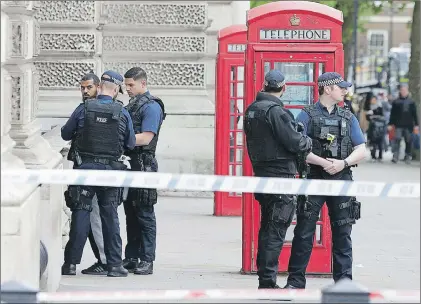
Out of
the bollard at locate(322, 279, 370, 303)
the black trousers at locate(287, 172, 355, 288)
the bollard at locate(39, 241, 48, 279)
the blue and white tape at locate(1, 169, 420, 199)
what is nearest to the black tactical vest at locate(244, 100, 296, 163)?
the black trousers at locate(287, 172, 355, 288)

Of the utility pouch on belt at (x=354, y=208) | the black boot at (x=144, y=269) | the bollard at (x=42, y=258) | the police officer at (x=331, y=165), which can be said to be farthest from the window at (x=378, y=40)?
the bollard at (x=42, y=258)

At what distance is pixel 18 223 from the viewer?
7188mm

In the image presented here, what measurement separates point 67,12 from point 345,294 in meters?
12.4

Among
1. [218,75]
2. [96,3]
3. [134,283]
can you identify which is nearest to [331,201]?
[134,283]

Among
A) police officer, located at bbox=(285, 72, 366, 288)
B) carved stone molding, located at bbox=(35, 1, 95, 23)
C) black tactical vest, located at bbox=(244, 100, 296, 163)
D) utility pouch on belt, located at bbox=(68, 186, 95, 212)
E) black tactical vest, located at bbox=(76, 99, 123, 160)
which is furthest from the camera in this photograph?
carved stone molding, located at bbox=(35, 1, 95, 23)

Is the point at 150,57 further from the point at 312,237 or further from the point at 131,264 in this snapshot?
the point at 312,237

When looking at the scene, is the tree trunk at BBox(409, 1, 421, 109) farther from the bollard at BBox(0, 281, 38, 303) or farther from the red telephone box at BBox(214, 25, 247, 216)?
the bollard at BBox(0, 281, 38, 303)

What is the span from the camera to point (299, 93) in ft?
35.2

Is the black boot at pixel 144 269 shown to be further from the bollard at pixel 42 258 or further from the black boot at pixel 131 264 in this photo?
the bollard at pixel 42 258

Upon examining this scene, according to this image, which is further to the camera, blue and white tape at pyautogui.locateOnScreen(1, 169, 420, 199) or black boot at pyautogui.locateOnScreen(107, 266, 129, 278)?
black boot at pyautogui.locateOnScreen(107, 266, 129, 278)

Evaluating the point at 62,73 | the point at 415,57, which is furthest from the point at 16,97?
the point at 415,57

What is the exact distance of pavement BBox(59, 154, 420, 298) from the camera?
10445 millimetres

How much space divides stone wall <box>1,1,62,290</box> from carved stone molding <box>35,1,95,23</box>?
8360mm

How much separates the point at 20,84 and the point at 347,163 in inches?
102
